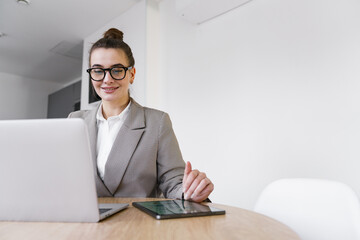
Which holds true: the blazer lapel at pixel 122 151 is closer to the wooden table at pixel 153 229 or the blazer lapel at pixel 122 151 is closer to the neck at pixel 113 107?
the neck at pixel 113 107

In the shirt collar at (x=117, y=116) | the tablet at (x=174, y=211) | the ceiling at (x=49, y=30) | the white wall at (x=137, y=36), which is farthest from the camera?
the ceiling at (x=49, y=30)

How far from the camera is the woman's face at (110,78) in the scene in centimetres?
136

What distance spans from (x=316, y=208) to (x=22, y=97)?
6149mm

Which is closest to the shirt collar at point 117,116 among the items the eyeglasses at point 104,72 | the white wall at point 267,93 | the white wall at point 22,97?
the eyeglasses at point 104,72

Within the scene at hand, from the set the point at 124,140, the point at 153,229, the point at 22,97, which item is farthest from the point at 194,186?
the point at 22,97

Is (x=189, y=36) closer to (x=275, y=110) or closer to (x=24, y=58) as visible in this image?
(x=275, y=110)

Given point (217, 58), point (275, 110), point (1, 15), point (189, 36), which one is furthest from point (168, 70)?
point (1, 15)

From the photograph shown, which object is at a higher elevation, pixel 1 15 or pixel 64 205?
pixel 1 15

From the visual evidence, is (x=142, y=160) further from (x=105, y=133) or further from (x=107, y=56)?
(x=107, y=56)

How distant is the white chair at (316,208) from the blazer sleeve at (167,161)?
1.40 feet

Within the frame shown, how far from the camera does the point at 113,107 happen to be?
1.45 m

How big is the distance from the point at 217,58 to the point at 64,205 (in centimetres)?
221

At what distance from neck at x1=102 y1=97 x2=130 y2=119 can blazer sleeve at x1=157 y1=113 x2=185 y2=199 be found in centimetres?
24

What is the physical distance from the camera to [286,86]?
205cm
